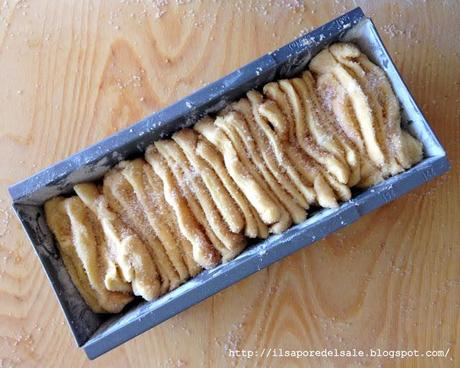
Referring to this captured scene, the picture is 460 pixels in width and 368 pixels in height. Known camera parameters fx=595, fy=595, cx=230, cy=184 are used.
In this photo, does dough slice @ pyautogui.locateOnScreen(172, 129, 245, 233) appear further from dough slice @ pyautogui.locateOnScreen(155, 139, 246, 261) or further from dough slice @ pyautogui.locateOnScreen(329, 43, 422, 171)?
dough slice @ pyautogui.locateOnScreen(329, 43, 422, 171)

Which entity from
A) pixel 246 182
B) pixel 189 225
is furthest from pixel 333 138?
pixel 189 225

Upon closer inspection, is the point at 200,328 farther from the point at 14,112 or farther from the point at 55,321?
the point at 14,112

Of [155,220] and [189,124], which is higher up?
[189,124]

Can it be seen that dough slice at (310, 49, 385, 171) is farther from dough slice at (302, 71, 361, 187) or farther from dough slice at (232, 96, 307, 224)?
dough slice at (232, 96, 307, 224)

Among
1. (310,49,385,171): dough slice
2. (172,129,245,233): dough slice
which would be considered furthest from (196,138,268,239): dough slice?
(310,49,385,171): dough slice

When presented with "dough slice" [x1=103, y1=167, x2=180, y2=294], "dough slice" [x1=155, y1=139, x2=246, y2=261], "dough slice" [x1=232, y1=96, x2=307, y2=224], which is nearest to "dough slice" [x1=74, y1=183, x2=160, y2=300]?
"dough slice" [x1=103, y1=167, x2=180, y2=294]

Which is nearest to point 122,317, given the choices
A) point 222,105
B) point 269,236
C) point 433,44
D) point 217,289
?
point 217,289

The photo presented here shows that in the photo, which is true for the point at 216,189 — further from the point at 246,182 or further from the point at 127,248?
the point at 127,248
